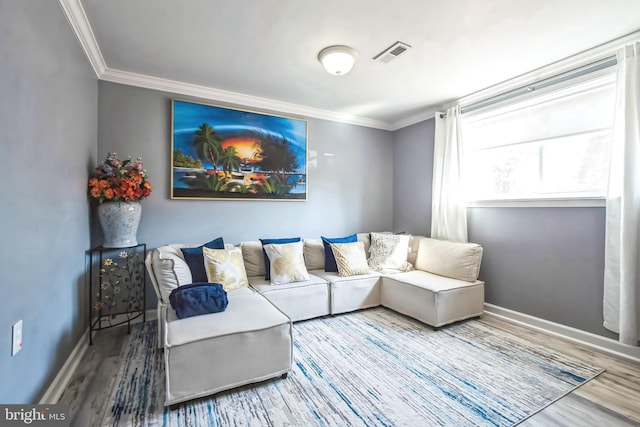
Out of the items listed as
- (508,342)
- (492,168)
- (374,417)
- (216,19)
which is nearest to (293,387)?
(374,417)

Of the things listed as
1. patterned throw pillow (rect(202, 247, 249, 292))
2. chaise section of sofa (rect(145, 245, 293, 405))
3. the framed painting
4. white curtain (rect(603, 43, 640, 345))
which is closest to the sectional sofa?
chaise section of sofa (rect(145, 245, 293, 405))

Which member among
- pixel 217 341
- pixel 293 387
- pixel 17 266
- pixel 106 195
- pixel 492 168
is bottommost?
pixel 293 387

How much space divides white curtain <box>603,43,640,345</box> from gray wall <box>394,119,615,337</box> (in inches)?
6.0

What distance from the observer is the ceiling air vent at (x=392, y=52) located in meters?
2.42

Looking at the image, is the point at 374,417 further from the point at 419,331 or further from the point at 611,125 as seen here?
the point at 611,125

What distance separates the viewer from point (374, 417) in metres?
1.64

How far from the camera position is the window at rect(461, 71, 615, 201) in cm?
257

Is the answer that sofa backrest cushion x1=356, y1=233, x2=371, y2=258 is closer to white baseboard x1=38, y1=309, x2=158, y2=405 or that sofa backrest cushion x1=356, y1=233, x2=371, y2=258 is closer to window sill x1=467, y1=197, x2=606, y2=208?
window sill x1=467, y1=197, x2=606, y2=208

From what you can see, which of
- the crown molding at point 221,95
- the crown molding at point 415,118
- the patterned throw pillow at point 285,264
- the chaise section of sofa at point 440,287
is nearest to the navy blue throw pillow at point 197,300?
the patterned throw pillow at point 285,264

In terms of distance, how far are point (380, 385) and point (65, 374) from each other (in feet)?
6.88

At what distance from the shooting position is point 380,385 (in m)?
1.95

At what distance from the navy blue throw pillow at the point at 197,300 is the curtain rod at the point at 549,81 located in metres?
3.35

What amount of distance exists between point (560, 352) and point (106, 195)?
402 cm

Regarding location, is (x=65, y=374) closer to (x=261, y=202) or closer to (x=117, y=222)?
(x=117, y=222)
